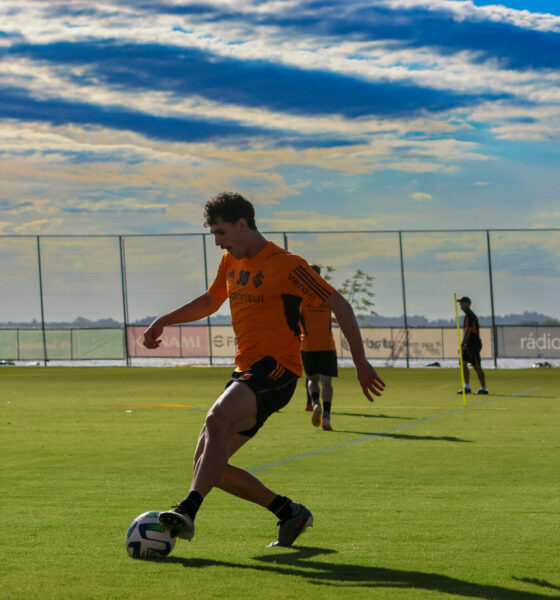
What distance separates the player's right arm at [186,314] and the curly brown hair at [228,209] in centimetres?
77

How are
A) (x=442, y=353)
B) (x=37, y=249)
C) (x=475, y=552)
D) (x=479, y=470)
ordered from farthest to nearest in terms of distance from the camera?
(x=37, y=249) < (x=442, y=353) < (x=479, y=470) < (x=475, y=552)

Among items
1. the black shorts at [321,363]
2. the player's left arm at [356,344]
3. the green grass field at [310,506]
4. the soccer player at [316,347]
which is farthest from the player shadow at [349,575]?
the soccer player at [316,347]

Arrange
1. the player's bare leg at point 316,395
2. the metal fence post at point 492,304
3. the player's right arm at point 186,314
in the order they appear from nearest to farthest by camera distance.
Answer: the player's right arm at point 186,314
the player's bare leg at point 316,395
the metal fence post at point 492,304

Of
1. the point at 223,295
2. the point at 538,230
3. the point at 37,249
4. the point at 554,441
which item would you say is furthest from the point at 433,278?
the point at 223,295

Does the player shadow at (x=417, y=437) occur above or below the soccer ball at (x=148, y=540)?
below

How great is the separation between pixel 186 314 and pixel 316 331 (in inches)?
348

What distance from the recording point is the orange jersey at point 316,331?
15.5 meters

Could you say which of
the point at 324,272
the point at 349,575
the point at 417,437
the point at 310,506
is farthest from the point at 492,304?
the point at 349,575

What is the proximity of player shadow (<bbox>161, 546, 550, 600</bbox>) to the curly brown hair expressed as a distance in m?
1.93

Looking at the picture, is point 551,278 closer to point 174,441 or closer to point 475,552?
point 174,441

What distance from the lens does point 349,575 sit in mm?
5512

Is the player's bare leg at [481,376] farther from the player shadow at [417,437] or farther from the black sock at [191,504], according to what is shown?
the black sock at [191,504]

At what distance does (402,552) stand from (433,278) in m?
36.9

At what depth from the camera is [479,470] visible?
1009 cm
